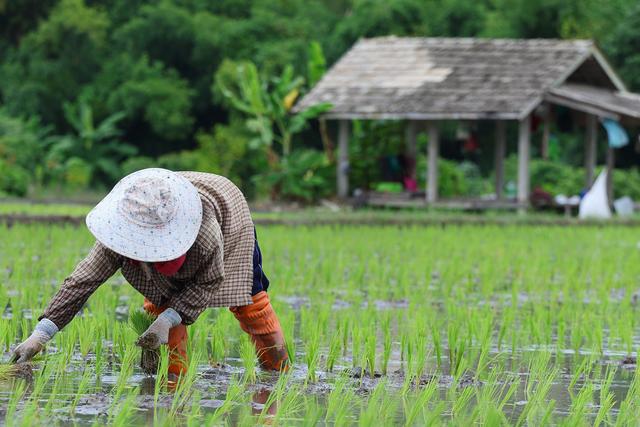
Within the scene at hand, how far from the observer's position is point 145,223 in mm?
3572

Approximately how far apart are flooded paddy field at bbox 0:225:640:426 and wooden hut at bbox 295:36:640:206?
619cm

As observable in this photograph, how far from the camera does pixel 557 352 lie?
16.6 feet

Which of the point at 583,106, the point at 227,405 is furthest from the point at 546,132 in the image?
the point at 227,405

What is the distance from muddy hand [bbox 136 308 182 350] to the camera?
3.83 m

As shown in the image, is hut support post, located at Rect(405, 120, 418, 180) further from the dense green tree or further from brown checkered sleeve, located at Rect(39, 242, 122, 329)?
brown checkered sleeve, located at Rect(39, 242, 122, 329)

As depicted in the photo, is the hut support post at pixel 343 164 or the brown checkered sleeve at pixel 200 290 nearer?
the brown checkered sleeve at pixel 200 290

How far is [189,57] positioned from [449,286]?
17292 millimetres

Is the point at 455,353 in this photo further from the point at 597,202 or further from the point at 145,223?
the point at 597,202

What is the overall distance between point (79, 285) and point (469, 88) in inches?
521

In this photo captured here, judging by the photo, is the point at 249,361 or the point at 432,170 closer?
the point at 249,361

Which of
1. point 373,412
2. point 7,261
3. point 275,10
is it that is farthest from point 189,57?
point 373,412

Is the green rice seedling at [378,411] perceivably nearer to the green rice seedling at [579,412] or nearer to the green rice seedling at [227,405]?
the green rice seedling at [227,405]

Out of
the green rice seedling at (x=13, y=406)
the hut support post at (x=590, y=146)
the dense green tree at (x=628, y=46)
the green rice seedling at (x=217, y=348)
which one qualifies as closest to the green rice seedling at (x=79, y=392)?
the green rice seedling at (x=13, y=406)

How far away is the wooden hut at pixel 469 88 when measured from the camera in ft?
53.1
